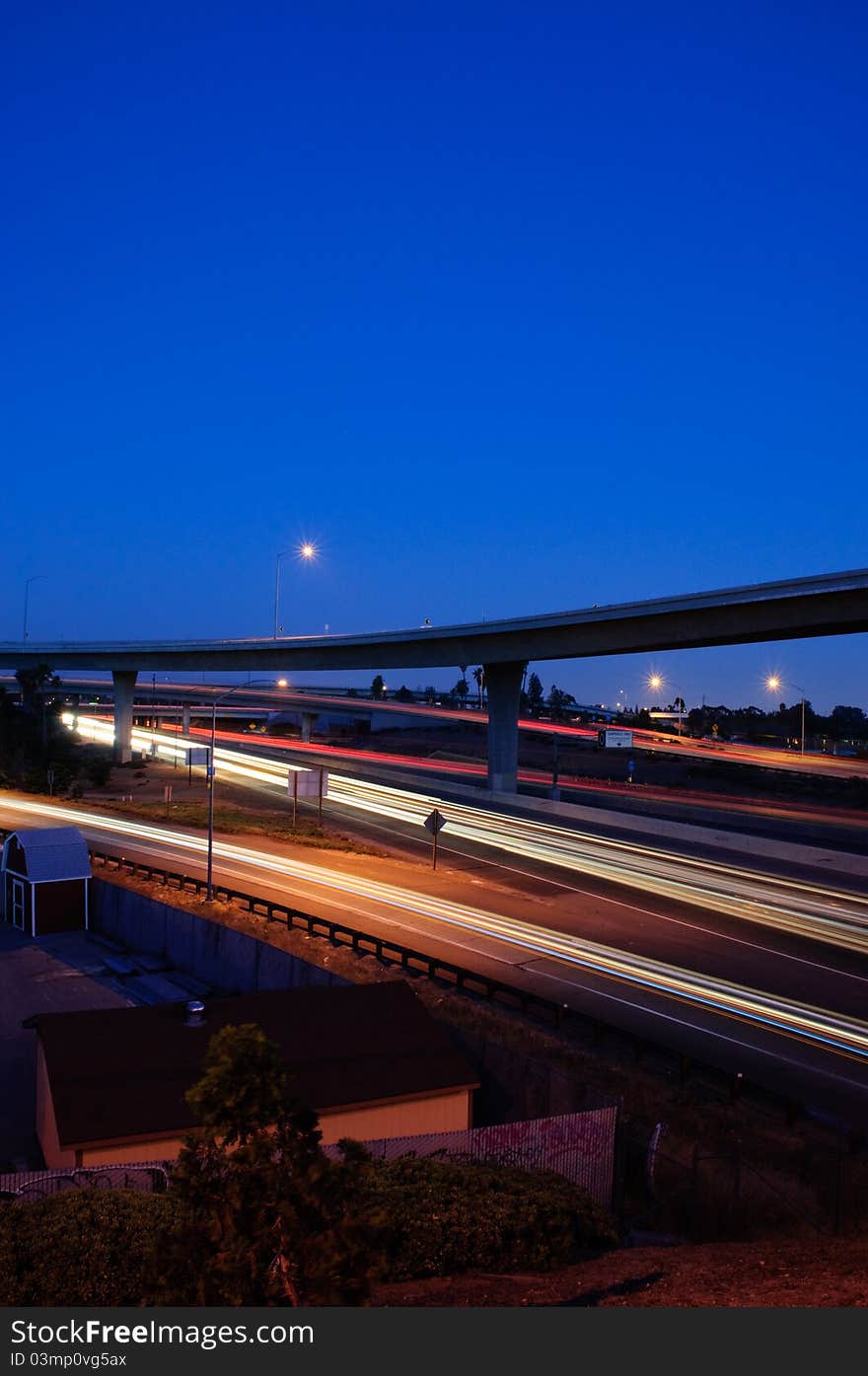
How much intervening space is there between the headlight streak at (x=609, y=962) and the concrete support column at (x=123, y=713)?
52.3 m

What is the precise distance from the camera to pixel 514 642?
63781mm

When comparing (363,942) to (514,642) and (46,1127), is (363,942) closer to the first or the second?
(46,1127)

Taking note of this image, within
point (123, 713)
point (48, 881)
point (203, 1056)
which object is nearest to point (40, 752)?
point (123, 713)

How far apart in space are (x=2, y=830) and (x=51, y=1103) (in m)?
39.4

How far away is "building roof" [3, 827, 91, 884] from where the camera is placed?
132 ft

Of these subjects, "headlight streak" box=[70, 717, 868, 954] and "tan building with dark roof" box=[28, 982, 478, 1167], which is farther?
"headlight streak" box=[70, 717, 868, 954]

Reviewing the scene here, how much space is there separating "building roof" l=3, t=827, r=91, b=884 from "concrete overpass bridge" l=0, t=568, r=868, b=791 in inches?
1145

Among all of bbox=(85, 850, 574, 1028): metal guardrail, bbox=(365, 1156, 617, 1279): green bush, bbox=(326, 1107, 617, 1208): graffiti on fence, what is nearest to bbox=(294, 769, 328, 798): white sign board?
bbox=(85, 850, 574, 1028): metal guardrail

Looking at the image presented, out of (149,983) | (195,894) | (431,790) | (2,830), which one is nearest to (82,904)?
(195,894)

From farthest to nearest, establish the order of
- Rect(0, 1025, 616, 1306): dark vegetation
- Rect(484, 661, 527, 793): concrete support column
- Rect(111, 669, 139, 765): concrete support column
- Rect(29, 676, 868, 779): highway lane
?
1. Rect(111, 669, 139, 765): concrete support column
2. Rect(29, 676, 868, 779): highway lane
3. Rect(484, 661, 527, 793): concrete support column
4. Rect(0, 1025, 616, 1306): dark vegetation

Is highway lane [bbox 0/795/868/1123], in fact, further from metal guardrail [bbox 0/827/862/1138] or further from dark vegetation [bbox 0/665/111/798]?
dark vegetation [bbox 0/665/111/798]

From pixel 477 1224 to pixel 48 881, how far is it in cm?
3196

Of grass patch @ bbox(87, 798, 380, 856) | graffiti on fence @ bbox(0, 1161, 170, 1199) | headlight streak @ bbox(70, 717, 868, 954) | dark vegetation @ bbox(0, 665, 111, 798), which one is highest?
dark vegetation @ bbox(0, 665, 111, 798)

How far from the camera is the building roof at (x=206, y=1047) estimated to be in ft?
57.0
